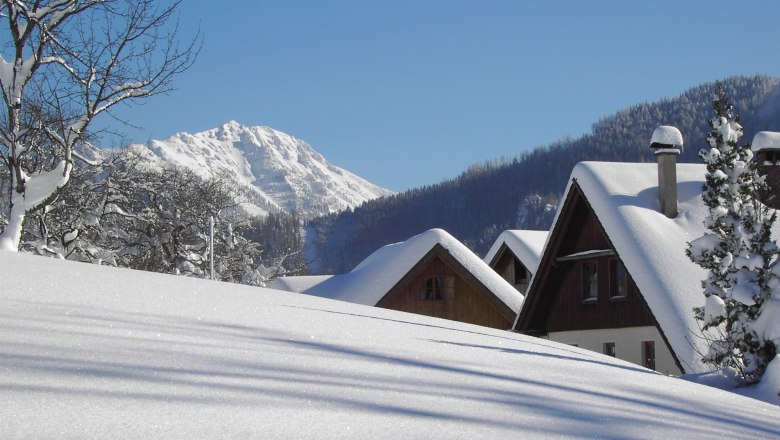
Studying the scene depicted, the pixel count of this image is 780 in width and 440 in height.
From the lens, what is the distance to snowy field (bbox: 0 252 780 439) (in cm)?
466

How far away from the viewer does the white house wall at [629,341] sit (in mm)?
23438

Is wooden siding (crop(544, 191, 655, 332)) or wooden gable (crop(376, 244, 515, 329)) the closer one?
wooden siding (crop(544, 191, 655, 332))

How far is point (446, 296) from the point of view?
33031 mm

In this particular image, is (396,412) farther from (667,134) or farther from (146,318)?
(667,134)

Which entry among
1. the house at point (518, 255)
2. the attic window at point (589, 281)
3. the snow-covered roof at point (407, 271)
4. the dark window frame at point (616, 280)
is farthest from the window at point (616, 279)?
the house at point (518, 255)

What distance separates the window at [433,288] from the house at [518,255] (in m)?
5.25

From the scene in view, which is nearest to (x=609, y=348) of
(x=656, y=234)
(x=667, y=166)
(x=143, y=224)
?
(x=656, y=234)

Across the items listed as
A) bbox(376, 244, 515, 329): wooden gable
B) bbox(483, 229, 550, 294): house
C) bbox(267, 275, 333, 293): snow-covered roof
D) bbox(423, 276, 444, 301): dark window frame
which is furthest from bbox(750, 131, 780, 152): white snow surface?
bbox(267, 275, 333, 293): snow-covered roof

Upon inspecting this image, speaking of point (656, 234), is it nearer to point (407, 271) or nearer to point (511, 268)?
point (407, 271)

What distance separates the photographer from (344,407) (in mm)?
5234

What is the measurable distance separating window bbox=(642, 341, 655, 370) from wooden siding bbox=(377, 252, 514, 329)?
27.5ft

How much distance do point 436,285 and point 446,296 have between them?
1.98ft

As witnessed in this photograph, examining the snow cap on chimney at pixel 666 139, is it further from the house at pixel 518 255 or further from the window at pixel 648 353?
the house at pixel 518 255

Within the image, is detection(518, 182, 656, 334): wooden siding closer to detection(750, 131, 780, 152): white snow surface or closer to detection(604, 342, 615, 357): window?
detection(604, 342, 615, 357): window
